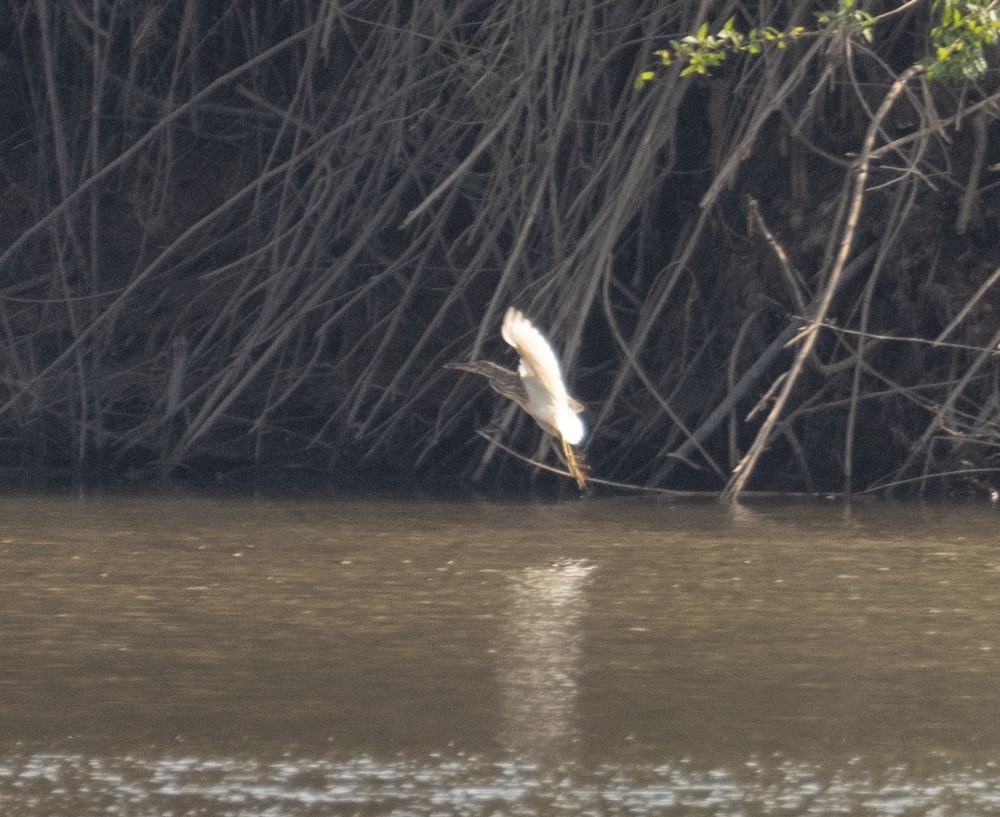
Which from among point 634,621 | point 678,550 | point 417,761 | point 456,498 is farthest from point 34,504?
point 417,761

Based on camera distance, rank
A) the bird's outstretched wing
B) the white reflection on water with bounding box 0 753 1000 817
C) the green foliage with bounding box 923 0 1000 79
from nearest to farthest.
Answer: the white reflection on water with bounding box 0 753 1000 817 < the green foliage with bounding box 923 0 1000 79 < the bird's outstretched wing

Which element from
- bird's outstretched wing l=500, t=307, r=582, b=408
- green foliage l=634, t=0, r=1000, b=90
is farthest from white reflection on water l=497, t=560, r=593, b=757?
green foliage l=634, t=0, r=1000, b=90

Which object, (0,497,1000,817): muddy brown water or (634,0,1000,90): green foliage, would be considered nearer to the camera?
(0,497,1000,817): muddy brown water

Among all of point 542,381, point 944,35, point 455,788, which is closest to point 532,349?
point 542,381

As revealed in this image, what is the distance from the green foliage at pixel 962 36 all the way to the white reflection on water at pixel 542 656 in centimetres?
198

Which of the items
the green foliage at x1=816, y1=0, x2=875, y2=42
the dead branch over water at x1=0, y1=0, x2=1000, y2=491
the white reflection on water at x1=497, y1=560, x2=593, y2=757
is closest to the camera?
the white reflection on water at x1=497, y1=560, x2=593, y2=757

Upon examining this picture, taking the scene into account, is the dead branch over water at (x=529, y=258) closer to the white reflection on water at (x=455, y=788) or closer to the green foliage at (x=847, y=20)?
the green foliage at (x=847, y=20)

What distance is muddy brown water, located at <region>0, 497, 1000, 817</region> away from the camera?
11.1 ft

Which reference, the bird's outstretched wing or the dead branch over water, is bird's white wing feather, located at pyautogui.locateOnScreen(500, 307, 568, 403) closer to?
the bird's outstretched wing

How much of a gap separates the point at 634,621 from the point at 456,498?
2.72 meters

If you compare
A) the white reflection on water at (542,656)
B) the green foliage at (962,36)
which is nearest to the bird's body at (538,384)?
the white reflection on water at (542,656)

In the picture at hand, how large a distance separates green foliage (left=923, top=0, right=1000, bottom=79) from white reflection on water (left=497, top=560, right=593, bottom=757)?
1.98 metres

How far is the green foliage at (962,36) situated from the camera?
20.5 feet

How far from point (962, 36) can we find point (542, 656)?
9.47 feet
